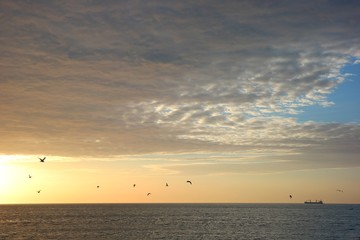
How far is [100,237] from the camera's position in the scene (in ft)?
274

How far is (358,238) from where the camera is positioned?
81312 millimetres

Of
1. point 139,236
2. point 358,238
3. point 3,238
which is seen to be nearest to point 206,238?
point 139,236

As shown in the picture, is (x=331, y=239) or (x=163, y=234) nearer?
(x=331, y=239)

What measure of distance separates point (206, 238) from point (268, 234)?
15092 mm

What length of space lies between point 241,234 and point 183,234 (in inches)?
483

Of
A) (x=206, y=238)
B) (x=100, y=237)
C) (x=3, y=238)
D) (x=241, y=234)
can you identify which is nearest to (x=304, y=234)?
(x=241, y=234)

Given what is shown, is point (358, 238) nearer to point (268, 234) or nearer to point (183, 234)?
point (268, 234)

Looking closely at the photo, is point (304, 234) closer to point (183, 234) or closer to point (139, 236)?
point (183, 234)

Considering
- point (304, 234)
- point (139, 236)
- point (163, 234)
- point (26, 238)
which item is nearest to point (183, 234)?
point (163, 234)

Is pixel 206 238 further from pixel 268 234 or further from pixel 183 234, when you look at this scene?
pixel 268 234

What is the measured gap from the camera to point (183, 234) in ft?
289

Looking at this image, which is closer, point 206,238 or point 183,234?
point 206,238

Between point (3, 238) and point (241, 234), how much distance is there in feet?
162

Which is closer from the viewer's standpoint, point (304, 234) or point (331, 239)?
point (331, 239)
